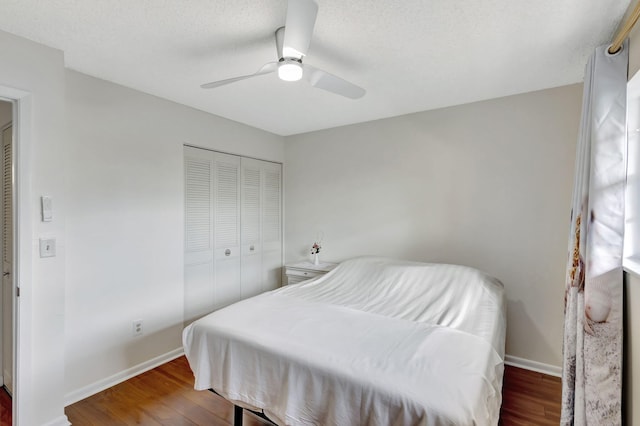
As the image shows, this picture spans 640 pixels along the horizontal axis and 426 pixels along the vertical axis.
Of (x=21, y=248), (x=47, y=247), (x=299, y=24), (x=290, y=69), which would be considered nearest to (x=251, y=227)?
(x=47, y=247)

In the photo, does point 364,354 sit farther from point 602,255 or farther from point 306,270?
point 306,270

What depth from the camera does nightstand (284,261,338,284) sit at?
351 cm

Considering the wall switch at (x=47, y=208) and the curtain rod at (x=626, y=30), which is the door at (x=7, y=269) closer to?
the wall switch at (x=47, y=208)

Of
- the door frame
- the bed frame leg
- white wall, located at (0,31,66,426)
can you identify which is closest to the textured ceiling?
white wall, located at (0,31,66,426)

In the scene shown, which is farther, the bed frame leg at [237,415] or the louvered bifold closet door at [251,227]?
the louvered bifold closet door at [251,227]

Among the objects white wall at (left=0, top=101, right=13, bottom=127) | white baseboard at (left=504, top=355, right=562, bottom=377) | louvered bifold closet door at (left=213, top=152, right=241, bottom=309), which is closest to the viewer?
white wall at (left=0, top=101, right=13, bottom=127)

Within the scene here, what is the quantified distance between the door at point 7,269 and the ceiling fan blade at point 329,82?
2176mm

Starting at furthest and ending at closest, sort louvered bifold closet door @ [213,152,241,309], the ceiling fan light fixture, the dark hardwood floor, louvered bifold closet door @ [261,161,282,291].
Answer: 1. louvered bifold closet door @ [261,161,282,291]
2. louvered bifold closet door @ [213,152,241,309]
3. the dark hardwood floor
4. the ceiling fan light fixture

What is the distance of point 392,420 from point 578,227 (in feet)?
4.88

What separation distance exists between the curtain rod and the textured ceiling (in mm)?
192

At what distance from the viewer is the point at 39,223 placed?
74.5 inches

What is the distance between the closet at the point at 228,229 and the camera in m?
3.14

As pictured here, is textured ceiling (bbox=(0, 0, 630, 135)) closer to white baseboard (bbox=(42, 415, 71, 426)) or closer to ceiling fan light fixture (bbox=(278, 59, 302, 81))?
ceiling fan light fixture (bbox=(278, 59, 302, 81))

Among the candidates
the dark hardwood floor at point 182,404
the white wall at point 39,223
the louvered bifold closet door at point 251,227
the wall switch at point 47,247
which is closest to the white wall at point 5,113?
the white wall at point 39,223
